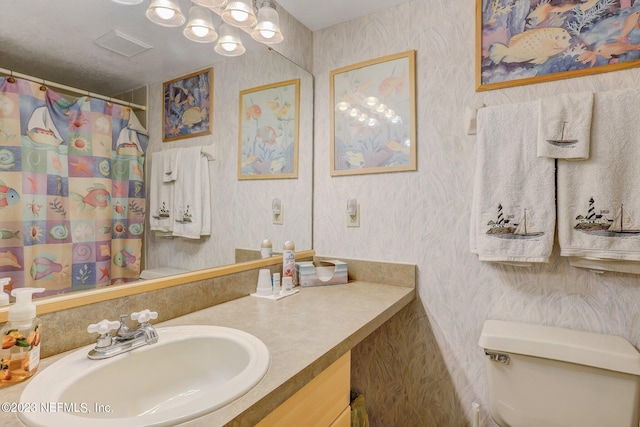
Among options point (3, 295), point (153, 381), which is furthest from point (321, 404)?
point (3, 295)

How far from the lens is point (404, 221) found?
1532mm

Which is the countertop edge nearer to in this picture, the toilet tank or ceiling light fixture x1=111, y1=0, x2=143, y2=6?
the toilet tank

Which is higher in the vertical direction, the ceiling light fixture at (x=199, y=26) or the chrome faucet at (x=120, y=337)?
the ceiling light fixture at (x=199, y=26)

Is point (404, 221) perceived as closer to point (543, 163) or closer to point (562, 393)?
point (543, 163)

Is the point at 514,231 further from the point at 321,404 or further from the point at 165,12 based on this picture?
the point at 165,12

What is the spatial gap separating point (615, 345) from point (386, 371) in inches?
35.3

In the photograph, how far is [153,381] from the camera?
2.80 ft

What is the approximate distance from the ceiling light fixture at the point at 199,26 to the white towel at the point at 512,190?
1109 millimetres

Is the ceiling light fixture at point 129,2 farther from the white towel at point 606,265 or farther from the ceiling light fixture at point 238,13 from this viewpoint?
the white towel at point 606,265

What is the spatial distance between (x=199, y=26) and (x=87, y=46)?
1.29 feet

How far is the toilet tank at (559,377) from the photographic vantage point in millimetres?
1021

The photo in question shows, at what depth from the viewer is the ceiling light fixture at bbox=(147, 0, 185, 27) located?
1.05m

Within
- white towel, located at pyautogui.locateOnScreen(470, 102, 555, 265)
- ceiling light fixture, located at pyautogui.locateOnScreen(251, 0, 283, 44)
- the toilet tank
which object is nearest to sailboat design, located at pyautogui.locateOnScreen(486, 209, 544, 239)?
white towel, located at pyautogui.locateOnScreen(470, 102, 555, 265)

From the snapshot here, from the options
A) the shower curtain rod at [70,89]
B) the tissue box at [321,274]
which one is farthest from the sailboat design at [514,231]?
the shower curtain rod at [70,89]
